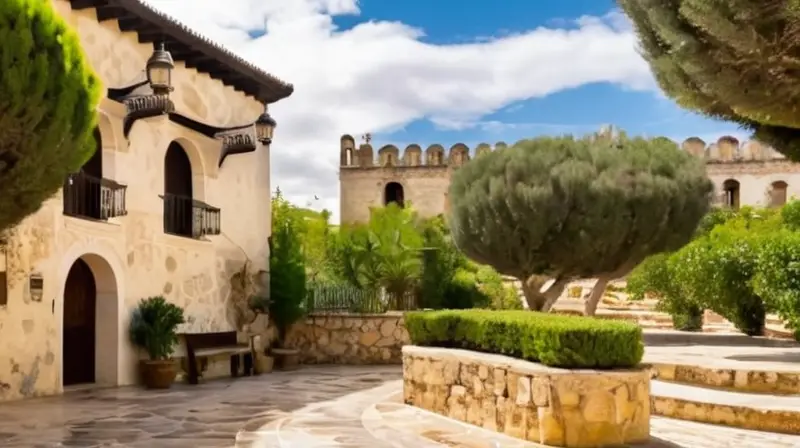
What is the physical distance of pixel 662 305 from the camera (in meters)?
23.0

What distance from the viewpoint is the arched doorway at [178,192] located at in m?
15.1

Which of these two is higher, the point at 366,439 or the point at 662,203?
the point at 662,203

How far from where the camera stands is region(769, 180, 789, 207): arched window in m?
42.9

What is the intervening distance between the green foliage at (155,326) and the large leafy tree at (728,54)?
27.1 feet

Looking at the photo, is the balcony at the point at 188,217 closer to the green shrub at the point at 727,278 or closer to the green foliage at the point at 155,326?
the green foliage at the point at 155,326

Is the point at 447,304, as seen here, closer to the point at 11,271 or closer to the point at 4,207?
the point at 11,271

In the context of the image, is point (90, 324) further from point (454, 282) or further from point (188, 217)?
point (454, 282)

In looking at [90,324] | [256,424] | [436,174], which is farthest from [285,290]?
[436,174]

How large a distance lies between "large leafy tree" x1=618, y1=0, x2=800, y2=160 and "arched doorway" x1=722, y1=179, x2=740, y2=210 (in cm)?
3560

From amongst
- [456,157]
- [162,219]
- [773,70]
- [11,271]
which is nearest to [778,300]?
[773,70]

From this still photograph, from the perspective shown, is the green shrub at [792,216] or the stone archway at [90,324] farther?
the green shrub at [792,216]

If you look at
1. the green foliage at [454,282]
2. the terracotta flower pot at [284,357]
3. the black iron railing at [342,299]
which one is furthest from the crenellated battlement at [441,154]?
the terracotta flower pot at [284,357]

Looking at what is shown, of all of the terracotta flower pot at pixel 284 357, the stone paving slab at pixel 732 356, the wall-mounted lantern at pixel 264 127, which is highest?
the wall-mounted lantern at pixel 264 127

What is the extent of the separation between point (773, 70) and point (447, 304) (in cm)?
1498
